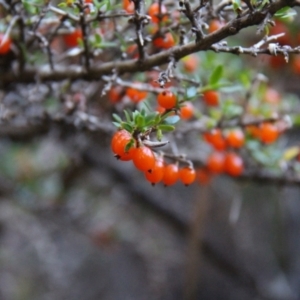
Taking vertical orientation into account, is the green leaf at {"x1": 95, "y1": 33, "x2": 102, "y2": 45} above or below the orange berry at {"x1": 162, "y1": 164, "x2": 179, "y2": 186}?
above

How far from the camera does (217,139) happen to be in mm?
990

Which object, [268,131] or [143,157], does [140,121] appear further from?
[268,131]

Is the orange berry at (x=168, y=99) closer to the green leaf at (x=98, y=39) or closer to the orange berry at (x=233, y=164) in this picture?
the green leaf at (x=98, y=39)

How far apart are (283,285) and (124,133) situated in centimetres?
144

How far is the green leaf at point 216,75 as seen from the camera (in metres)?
0.81

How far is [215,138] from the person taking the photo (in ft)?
3.25

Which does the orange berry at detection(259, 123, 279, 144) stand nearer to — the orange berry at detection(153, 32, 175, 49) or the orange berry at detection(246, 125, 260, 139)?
the orange berry at detection(246, 125, 260, 139)

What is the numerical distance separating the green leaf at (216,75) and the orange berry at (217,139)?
5.6 inches

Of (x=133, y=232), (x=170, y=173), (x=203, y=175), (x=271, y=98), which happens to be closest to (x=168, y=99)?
(x=170, y=173)

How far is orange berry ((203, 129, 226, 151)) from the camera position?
3.17 feet

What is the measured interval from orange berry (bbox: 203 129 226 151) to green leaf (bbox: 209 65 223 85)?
14 centimetres

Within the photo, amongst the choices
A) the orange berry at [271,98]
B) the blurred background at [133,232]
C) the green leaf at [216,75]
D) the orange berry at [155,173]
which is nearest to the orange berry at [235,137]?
the green leaf at [216,75]

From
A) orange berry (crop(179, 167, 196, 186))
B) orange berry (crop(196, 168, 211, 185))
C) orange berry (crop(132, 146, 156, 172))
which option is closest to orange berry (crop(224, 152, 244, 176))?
orange berry (crop(196, 168, 211, 185))

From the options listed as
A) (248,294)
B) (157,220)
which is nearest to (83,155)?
Answer: (157,220)
